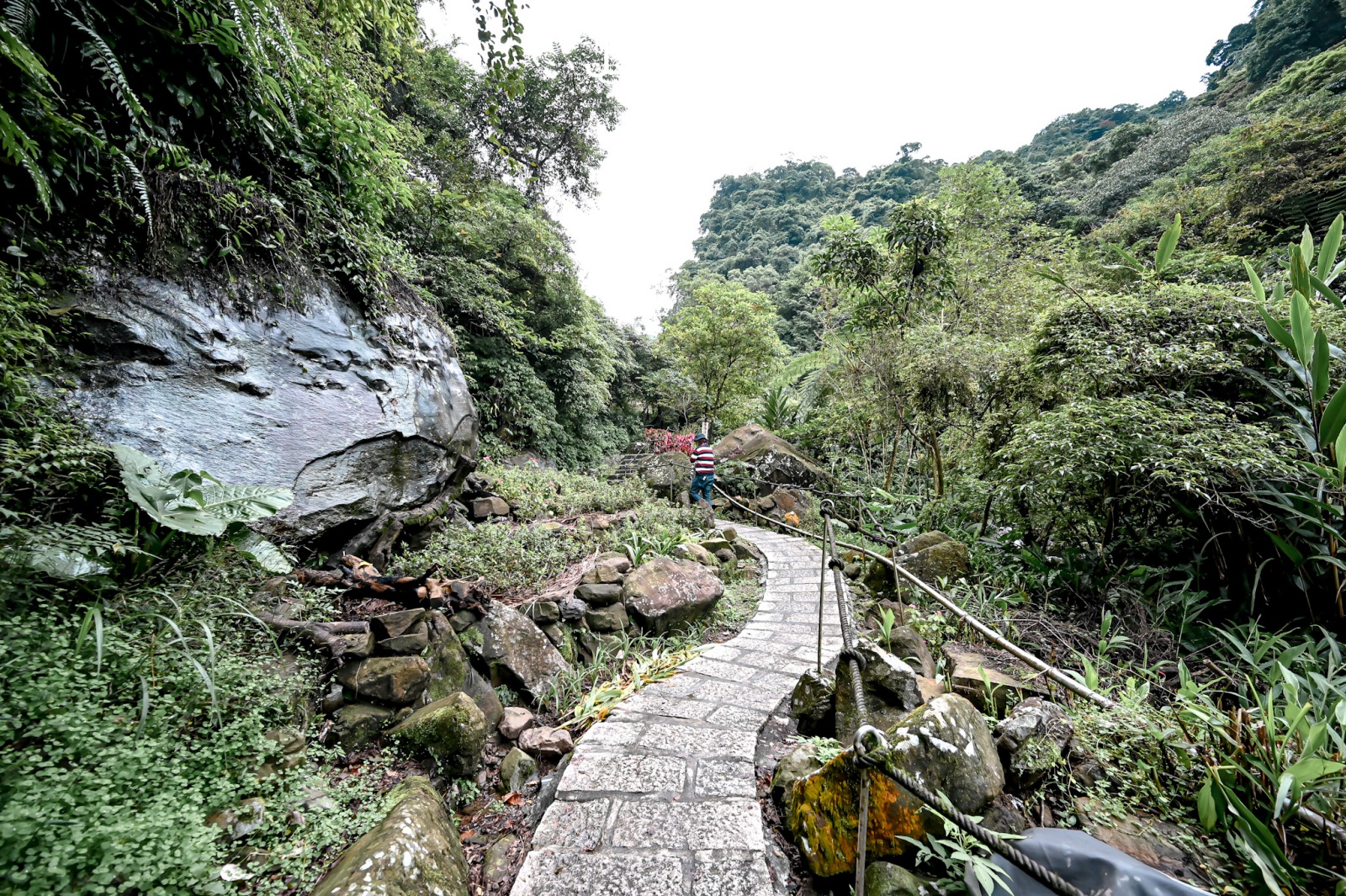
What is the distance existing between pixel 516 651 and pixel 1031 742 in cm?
284

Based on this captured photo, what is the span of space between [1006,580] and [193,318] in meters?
6.55

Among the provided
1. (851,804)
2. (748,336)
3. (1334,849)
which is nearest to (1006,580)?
(1334,849)

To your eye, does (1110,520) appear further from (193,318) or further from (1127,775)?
(193,318)

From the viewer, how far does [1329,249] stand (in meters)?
2.89

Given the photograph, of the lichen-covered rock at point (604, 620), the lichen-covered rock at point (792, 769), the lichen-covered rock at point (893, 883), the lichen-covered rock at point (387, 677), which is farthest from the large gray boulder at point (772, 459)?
the lichen-covered rock at point (893, 883)

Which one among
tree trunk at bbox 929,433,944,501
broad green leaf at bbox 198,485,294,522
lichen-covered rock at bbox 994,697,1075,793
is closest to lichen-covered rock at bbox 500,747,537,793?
broad green leaf at bbox 198,485,294,522

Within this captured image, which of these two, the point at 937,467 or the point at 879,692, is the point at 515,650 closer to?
the point at 879,692

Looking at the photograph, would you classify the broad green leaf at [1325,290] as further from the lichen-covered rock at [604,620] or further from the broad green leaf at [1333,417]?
the lichen-covered rock at [604,620]

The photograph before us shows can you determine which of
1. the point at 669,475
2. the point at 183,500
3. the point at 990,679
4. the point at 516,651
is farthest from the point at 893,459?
the point at 183,500

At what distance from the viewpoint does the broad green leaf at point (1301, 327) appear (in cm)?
272

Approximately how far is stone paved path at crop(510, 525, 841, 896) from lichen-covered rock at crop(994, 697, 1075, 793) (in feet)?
3.38

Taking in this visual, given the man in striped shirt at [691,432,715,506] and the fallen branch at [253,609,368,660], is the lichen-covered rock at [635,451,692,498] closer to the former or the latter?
the man in striped shirt at [691,432,715,506]

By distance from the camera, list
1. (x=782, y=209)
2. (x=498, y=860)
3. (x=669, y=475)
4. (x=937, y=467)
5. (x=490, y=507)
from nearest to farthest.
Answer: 1. (x=498, y=860)
2. (x=490, y=507)
3. (x=937, y=467)
4. (x=669, y=475)
5. (x=782, y=209)

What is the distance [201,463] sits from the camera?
2.78 metres
